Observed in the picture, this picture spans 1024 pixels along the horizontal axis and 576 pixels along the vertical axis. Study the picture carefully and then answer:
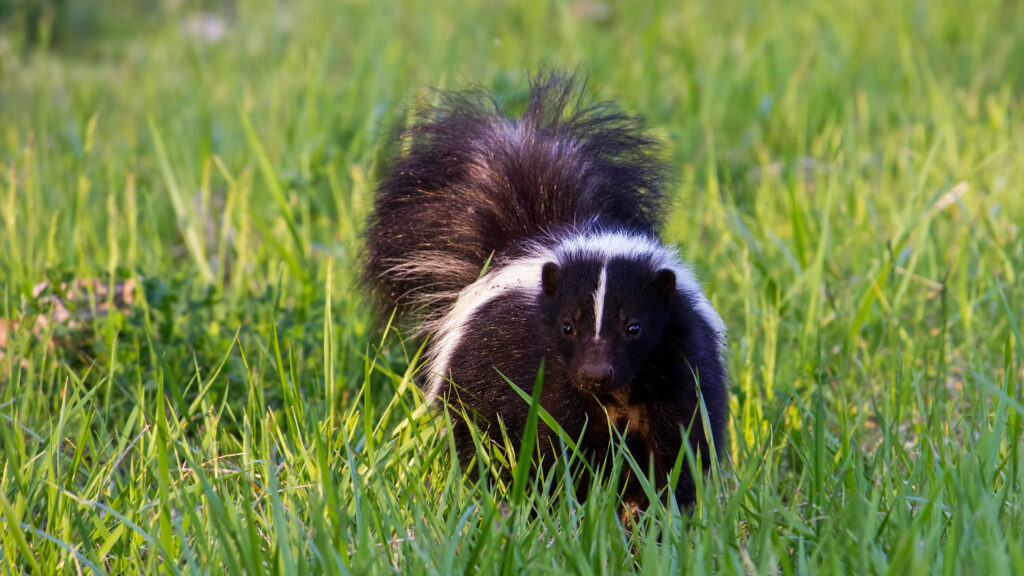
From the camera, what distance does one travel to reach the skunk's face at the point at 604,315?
10.7 ft

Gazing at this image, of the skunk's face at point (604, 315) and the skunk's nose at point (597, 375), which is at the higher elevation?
the skunk's face at point (604, 315)

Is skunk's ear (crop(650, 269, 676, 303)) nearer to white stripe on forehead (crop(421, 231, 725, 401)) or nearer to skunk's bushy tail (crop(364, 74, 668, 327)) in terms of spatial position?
white stripe on forehead (crop(421, 231, 725, 401))

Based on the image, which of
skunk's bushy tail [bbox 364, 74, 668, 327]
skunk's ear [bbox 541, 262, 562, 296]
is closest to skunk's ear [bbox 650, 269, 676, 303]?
skunk's ear [bbox 541, 262, 562, 296]

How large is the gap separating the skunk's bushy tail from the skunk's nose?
3.02ft

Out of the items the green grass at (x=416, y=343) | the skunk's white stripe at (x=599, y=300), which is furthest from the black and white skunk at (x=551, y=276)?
the green grass at (x=416, y=343)

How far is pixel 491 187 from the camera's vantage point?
4.21 m

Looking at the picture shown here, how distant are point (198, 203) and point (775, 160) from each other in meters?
3.73

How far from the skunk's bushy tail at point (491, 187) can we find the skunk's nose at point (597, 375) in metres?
0.92

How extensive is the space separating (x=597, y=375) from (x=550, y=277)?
0.44 meters

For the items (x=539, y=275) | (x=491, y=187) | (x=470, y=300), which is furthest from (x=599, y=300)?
(x=491, y=187)

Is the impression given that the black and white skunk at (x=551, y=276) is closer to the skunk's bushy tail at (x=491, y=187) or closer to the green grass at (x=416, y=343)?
the skunk's bushy tail at (x=491, y=187)

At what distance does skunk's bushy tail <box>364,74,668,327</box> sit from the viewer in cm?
419

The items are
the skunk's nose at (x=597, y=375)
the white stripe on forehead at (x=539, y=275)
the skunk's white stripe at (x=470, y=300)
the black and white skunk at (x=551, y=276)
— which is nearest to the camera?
the skunk's nose at (x=597, y=375)

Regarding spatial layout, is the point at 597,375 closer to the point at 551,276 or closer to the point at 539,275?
the point at 551,276
